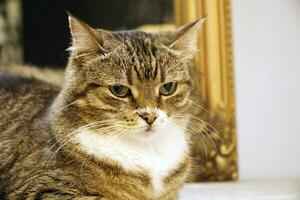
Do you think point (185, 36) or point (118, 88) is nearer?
point (118, 88)

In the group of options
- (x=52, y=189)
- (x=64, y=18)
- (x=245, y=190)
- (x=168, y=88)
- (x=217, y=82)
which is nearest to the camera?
(x=52, y=189)

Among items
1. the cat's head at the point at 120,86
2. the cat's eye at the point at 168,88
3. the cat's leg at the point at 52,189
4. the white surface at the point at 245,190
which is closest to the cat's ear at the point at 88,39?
the cat's head at the point at 120,86

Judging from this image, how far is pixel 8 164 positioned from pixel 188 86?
0.49m

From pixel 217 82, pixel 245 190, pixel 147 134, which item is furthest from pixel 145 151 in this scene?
pixel 217 82

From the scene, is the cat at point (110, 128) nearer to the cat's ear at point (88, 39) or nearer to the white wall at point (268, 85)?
the cat's ear at point (88, 39)

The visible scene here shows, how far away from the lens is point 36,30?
2236 mm

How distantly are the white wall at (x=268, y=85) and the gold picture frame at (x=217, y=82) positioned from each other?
0.15 ft

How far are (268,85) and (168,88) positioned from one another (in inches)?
35.4

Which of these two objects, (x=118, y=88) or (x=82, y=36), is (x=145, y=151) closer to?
(x=118, y=88)

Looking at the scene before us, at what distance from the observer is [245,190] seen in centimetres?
174

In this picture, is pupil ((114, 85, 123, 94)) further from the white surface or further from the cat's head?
the white surface

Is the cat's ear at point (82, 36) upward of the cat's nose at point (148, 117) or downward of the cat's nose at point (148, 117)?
upward

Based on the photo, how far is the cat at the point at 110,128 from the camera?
3.94ft

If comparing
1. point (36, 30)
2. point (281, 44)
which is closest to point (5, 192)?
point (36, 30)
